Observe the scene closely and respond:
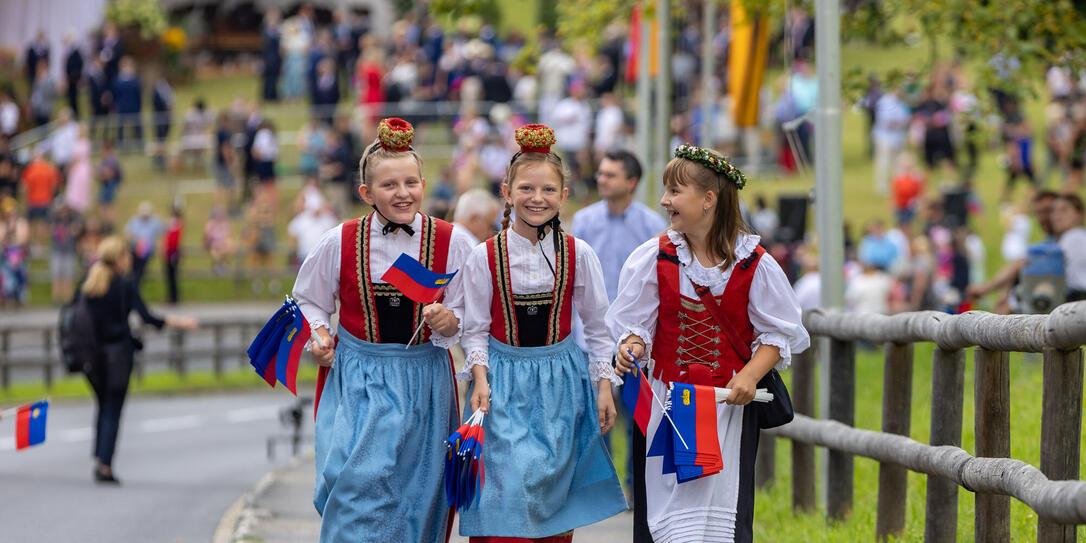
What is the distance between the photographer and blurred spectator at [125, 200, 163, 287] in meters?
26.0

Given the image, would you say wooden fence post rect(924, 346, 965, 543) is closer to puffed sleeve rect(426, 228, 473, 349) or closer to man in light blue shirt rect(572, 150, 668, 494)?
puffed sleeve rect(426, 228, 473, 349)

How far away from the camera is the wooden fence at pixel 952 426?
5031mm

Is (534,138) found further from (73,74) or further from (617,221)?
(73,74)

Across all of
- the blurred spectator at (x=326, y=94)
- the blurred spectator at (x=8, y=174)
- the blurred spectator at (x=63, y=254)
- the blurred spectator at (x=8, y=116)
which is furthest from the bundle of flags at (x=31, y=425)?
the blurred spectator at (x=8, y=116)

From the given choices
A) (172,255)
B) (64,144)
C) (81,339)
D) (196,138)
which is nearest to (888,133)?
(172,255)

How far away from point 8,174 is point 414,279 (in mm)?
24794

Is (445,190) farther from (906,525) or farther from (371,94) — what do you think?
(906,525)

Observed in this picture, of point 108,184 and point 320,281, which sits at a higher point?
point 108,184

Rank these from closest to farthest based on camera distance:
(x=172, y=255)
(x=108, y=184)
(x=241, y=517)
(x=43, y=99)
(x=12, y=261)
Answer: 1. (x=241, y=517)
2. (x=12, y=261)
3. (x=172, y=255)
4. (x=108, y=184)
5. (x=43, y=99)

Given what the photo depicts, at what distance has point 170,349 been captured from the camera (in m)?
22.5

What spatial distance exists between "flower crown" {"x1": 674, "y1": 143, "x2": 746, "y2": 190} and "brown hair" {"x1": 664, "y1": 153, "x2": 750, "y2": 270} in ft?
0.05

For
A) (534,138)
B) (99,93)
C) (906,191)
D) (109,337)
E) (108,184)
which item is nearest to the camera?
(534,138)

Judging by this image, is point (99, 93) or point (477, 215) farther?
point (99, 93)

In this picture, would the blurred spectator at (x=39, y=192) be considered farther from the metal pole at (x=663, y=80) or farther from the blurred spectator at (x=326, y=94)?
the metal pole at (x=663, y=80)
